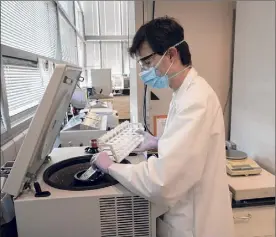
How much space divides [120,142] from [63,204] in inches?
18.1

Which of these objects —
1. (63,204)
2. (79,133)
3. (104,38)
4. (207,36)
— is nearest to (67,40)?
(104,38)

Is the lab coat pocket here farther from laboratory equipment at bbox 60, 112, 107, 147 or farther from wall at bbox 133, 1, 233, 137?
wall at bbox 133, 1, 233, 137

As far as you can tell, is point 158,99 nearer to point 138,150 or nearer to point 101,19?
point 138,150

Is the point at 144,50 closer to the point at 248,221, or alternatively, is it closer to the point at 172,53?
the point at 172,53

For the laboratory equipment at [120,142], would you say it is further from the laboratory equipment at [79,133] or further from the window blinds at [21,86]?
the window blinds at [21,86]

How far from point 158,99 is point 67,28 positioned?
8.52 feet

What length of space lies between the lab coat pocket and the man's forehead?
0.72 metres

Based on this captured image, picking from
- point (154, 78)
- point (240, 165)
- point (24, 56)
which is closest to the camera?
point (154, 78)

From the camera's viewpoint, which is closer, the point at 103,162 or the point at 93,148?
the point at 103,162

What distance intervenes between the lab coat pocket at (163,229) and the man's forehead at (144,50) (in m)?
0.72

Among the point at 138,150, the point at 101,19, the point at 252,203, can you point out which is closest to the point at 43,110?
the point at 138,150

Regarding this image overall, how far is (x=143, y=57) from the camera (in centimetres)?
106

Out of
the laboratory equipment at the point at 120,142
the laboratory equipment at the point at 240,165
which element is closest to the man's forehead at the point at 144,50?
the laboratory equipment at the point at 120,142

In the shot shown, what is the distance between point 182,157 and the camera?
0.84 metres
